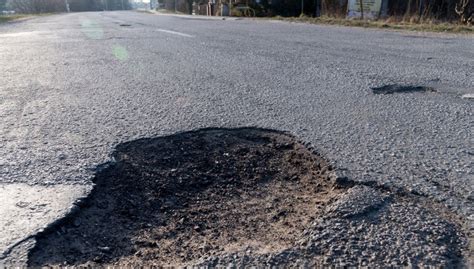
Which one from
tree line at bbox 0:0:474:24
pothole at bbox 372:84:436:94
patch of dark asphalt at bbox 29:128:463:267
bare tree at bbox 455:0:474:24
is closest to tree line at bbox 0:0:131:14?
tree line at bbox 0:0:474:24

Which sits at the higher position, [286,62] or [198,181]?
[286,62]

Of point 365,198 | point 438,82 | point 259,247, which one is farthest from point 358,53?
point 259,247

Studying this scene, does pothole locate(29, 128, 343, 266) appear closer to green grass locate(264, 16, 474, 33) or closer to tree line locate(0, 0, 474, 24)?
green grass locate(264, 16, 474, 33)

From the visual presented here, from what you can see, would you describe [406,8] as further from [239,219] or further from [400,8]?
[239,219]

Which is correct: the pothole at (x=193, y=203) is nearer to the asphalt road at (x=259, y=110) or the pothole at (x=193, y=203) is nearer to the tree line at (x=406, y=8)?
the asphalt road at (x=259, y=110)

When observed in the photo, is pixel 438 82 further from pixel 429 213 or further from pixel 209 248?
pixel 209 248

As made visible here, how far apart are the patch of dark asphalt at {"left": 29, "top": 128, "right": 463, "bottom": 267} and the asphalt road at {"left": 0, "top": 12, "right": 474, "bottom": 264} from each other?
0.15m

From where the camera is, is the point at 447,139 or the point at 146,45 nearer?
the point at 447,139

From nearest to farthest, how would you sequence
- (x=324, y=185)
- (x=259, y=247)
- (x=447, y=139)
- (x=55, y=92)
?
(x=259, y=247), (x=324, y=185), (x=447, y=139), (x=55, y=92)

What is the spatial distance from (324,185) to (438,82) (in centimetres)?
251

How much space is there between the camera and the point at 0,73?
177 inches

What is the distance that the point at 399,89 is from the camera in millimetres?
3432

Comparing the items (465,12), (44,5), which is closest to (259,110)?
(465,12)

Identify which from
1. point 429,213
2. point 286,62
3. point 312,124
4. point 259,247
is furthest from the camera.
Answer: point 286,62
